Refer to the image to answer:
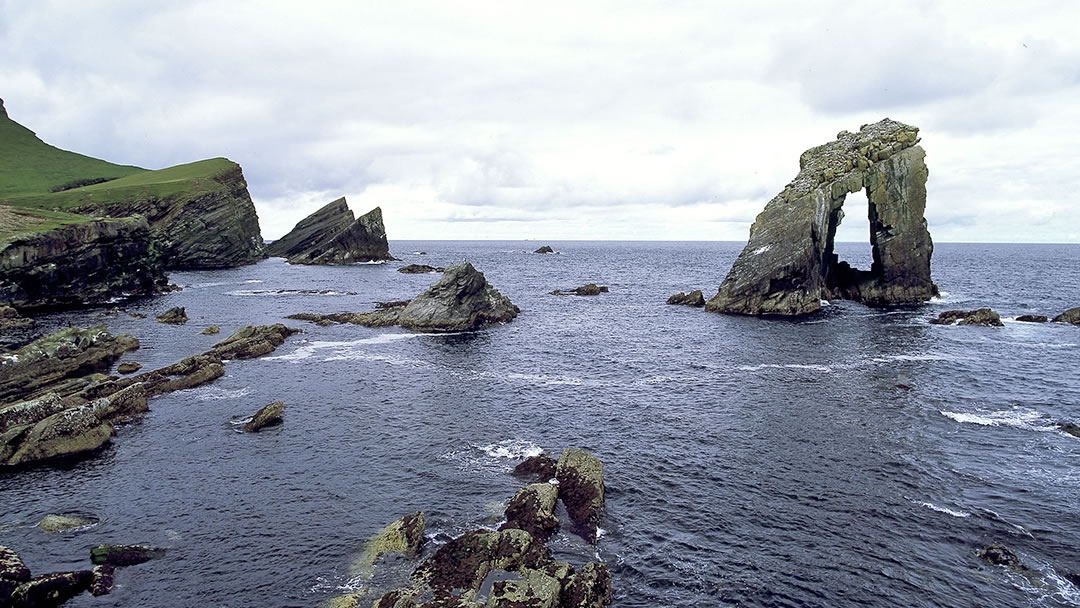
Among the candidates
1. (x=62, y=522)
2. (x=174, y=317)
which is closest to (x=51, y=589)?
(x=62, y=522)

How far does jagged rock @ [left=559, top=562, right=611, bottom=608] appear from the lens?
72.5 ft

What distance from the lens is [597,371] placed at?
191 ft

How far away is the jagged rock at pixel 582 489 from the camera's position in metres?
28.9

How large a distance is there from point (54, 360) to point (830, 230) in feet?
336

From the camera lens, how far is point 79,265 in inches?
3716

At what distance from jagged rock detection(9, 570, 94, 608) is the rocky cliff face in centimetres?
13944

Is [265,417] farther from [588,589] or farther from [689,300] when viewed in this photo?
[689,300]

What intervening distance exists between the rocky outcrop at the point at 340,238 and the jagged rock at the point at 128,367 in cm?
13058

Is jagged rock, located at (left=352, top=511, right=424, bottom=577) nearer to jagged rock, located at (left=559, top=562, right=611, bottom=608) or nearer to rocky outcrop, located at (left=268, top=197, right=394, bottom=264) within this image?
jagged rock, located at (left=559, top=562, right=611, bottom=608)

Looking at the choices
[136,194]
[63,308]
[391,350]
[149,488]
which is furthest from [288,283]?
[149,488]

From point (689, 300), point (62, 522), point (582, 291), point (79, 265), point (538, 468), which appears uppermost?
point (79, 265)

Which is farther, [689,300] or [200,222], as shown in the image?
[200,222]

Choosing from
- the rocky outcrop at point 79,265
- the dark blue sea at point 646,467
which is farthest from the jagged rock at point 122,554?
the rocky outcrop at point 79,265

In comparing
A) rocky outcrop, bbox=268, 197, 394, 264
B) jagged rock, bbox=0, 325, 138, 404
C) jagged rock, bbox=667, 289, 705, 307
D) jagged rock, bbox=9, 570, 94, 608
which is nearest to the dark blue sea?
jagged rock, bbox=9, 570, 94, 608
